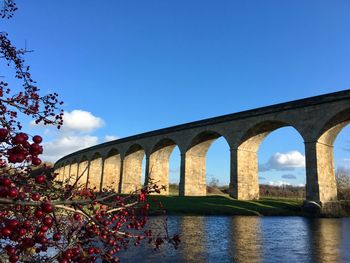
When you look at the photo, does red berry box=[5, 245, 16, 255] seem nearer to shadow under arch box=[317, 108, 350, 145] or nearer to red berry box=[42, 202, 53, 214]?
red berry box=[42, 202, 53, 214]

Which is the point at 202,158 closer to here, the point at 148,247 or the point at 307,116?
the point at 307,116

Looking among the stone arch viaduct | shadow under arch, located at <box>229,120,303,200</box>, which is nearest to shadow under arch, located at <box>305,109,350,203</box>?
the stone arch viaduct

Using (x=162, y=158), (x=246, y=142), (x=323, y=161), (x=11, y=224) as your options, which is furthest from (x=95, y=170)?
(x=11, y=224)

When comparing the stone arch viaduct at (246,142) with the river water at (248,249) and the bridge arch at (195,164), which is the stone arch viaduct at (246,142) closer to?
the bridge arch at (195,164)

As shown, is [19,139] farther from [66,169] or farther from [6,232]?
[66,169]

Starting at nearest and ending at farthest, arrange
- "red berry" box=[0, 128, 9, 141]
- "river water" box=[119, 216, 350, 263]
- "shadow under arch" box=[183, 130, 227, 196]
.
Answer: "red berry" box=[0, 128, 9, 141]
"river water" box=[119, 216, 350, 263]
"shadow under arch" box=[183, 130, 227, 196]

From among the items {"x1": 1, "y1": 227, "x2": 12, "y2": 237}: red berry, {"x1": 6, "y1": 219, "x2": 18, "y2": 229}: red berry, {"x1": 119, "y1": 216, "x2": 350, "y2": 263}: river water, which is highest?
{"x1": 6, "y1": 219, "x2": 18, "y2": 229}: red berry

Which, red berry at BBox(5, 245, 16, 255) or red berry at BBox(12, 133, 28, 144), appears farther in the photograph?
red berry at BBox(5, 245, 16, 255)

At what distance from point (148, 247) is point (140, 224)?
191 inches

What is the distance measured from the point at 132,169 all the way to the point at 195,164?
547 inches

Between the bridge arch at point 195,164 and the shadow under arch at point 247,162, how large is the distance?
3808mm

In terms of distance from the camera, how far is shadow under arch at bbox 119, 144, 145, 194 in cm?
4562

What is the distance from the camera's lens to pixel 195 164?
118ft

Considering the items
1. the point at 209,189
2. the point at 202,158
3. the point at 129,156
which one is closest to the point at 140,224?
the point at 202,158
